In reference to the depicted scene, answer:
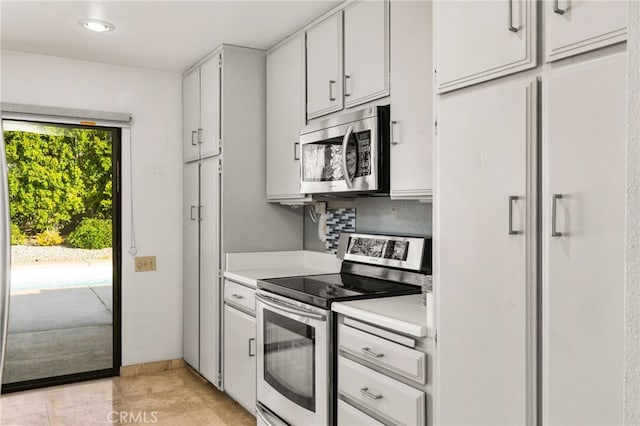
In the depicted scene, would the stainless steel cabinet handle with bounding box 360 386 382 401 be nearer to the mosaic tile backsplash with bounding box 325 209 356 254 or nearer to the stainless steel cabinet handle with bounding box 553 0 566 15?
the mosaic tile backsplash with bounding box 325 209 356 254

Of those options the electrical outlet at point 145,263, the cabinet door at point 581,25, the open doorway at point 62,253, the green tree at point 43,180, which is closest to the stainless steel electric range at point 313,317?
the cabinet door at point 581,25

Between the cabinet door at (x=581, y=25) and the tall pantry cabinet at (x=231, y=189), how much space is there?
7.79 feet

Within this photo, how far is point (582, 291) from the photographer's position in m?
1.33

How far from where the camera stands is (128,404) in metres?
3.47

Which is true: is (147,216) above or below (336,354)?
above

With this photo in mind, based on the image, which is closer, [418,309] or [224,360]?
[418,309]

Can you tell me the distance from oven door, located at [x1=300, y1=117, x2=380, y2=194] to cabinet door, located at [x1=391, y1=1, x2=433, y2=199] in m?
0.13

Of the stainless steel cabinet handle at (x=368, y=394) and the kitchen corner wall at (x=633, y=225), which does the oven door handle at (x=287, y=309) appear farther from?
the kitchen corner wall at (x=633, y=225)

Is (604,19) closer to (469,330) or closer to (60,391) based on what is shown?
(469,330)

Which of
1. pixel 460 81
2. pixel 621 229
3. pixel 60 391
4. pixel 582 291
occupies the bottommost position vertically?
pixel 60 391

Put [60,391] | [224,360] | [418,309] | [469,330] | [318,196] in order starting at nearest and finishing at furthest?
[469,330] < [418,309] < [318,196] < [224,360] < [60,391]

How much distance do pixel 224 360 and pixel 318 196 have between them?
1295 millimetres

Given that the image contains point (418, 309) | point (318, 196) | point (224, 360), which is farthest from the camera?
point (224, 360)

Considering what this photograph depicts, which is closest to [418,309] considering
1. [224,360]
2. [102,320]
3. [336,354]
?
[336,354]
